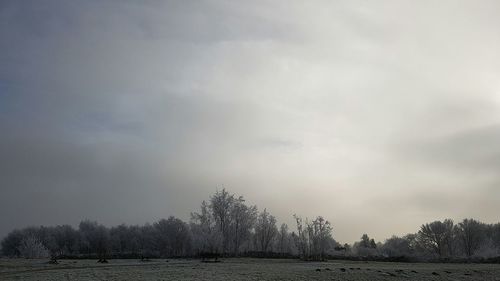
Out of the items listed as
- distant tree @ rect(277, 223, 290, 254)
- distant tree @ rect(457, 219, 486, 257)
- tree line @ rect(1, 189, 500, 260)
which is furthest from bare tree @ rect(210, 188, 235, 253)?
distant tree @ rect(457, 219, 486, 257)

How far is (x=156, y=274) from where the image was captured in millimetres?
41625

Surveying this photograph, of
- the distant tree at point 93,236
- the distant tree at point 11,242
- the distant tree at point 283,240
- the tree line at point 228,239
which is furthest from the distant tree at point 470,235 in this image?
the distant tree at point 11,242

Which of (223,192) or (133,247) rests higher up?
(223,192)

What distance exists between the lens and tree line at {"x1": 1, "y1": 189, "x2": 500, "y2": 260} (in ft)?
340

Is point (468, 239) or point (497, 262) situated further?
point (468, 239)

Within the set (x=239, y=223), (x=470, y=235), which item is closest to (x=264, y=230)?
(x=239, y=223)

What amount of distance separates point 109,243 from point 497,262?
112 meters

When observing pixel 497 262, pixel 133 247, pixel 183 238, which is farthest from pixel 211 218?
pixel 497 262

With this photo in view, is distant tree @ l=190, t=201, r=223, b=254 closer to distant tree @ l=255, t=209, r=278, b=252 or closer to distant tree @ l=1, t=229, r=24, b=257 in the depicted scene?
distant tree @ l=255, t=209, r=278, b=252

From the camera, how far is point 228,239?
110438mm

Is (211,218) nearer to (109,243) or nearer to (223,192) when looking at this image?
(223,192)

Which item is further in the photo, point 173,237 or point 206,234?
point 173,237

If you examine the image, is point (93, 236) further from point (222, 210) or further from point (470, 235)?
point (470, 235)

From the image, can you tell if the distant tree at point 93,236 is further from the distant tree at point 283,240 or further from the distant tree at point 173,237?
the distant tree at point 283,240
